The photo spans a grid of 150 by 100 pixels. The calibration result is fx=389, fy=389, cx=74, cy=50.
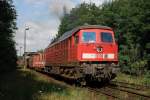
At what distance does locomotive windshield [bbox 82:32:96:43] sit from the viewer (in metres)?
21.9

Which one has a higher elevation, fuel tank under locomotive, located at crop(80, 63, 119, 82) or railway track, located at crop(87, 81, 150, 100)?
fuel tank under locomotive, located at crop(80, 63, 119, 82)

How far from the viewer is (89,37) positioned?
22.1 metres

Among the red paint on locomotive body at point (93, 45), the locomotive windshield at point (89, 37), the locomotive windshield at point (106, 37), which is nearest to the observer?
the red paint on locomotive body at point (93, 45)

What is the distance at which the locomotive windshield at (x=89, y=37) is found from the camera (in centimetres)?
2192

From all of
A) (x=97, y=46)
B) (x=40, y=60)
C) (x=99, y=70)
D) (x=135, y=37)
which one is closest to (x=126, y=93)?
(x=99, y=70)

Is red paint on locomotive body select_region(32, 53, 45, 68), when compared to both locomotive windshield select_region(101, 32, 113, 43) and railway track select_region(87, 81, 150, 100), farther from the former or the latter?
railway track select_region(87, 81, 150, 100)

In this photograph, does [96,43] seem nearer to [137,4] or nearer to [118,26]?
[137,4]

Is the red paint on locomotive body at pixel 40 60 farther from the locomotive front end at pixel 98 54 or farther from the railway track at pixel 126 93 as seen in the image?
the railway track at pixel 126 93

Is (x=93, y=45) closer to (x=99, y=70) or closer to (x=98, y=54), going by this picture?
(x=98, y=54)

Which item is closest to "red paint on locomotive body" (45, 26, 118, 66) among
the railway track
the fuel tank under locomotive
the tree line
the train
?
the train

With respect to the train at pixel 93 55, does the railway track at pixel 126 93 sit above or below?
below

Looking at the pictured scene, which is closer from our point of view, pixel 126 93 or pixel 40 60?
pixel 126 93

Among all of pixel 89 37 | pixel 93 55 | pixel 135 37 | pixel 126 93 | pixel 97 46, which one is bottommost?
pixel 126 93

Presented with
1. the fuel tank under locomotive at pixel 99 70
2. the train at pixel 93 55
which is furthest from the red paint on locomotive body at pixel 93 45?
the fuel tank under locomotive at pixel 99 70
